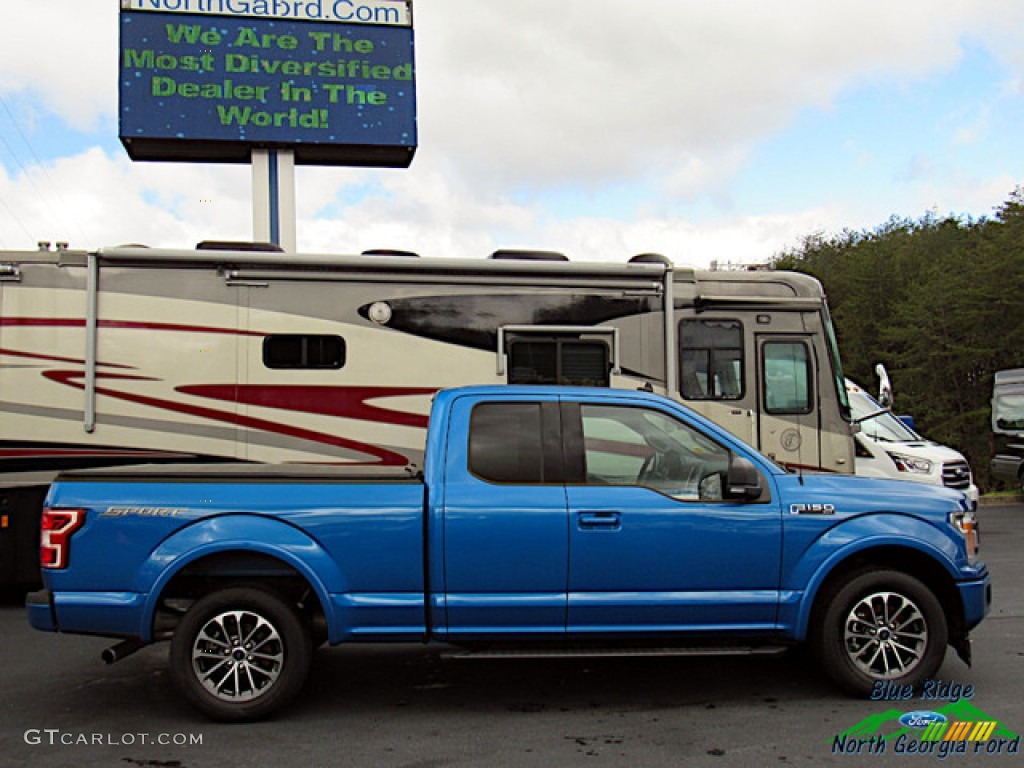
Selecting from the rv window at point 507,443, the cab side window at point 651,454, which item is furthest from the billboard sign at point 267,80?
the cab side window at point 651,454

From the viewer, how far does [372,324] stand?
29.8 ft

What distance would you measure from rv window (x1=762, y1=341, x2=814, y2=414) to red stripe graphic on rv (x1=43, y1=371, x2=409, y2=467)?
3.81m

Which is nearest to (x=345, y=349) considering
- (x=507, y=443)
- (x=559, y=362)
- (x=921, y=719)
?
(x=559, y=362)

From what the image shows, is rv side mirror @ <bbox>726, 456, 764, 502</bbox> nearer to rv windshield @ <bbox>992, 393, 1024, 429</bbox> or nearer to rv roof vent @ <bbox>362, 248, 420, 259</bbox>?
rv roof vent @ <bbox>362, 248, 420, 259</bbox>

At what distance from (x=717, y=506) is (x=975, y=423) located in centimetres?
3501

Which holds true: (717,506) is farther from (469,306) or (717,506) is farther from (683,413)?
(469,306)

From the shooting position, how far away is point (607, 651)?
5.25 metres

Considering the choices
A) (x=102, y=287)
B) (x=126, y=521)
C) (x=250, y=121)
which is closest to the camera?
(x=126, y=521)

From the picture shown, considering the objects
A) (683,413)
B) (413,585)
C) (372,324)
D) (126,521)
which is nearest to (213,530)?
(126,521)

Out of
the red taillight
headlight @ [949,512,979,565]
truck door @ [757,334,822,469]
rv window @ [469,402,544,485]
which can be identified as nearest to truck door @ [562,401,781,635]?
rv window @ [469,402,544,485]

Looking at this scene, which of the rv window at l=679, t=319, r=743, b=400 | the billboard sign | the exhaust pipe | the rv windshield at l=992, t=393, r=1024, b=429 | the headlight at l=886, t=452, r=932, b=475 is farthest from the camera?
the rv windshield at l=992, t=393, r=1024, b=429

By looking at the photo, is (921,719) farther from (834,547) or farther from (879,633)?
(834,547)

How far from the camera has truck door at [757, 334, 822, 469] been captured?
31.5ft

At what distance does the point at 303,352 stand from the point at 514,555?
175 inches
